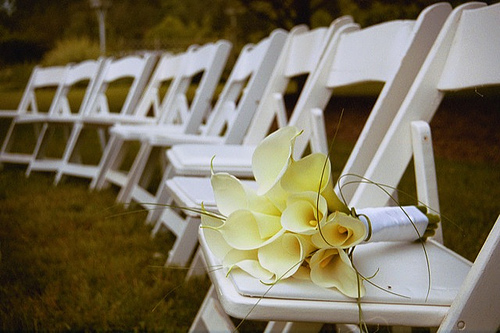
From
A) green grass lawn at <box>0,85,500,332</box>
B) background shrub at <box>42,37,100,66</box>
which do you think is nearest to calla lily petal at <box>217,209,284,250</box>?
green grass lawn at <box>0,85,500,332</box>

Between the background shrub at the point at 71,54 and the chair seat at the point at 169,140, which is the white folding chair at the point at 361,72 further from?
the background shrub at the point at 71,54

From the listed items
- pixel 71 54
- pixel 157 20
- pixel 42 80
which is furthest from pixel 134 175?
pixel 157 20

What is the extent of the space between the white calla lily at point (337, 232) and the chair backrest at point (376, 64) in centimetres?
73

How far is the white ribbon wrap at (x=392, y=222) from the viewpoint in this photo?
1079mm

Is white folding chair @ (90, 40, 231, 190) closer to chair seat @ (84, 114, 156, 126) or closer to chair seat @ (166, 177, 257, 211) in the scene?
chair seat @ (84, 114, 156, 126)

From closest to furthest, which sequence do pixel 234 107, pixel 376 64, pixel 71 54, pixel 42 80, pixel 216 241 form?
pixel 216 241, pixel 376 64, pixel 234 107, pixel 42 80, pixel 71 54

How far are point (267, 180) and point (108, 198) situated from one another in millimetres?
3333

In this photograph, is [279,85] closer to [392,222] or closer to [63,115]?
[392,222]

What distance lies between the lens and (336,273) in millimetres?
958

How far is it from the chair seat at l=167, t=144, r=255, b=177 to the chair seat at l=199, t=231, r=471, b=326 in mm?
1084

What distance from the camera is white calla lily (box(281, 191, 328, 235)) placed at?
0.94 metres

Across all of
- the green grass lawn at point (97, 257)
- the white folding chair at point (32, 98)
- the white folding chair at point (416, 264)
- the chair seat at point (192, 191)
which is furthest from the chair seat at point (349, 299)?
the white folding chair at point (32, 98)

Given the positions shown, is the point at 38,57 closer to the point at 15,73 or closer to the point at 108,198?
the point at 15,73

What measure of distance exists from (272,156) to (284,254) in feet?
0.55
